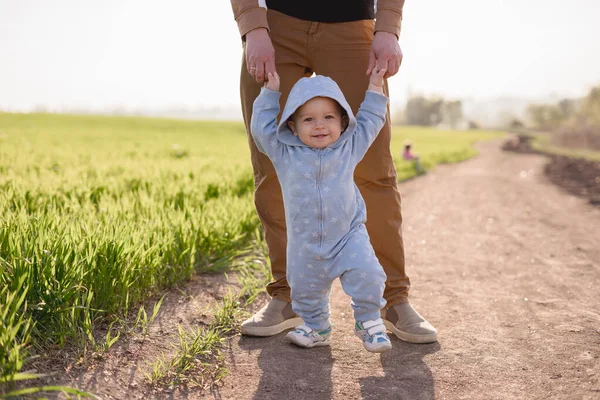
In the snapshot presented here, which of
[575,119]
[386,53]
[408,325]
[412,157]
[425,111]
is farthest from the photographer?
[425,111]

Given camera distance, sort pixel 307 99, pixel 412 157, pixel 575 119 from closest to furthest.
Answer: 1. pixel 307 99
2. pixel 412 157
3. pixel 575 119

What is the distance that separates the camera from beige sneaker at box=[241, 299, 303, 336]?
9.36ft

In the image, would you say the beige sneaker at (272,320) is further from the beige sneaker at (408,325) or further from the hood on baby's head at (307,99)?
the hood on baby's head at (307,99)

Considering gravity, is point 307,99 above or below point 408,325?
above

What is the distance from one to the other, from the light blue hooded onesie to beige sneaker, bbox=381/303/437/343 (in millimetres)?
329

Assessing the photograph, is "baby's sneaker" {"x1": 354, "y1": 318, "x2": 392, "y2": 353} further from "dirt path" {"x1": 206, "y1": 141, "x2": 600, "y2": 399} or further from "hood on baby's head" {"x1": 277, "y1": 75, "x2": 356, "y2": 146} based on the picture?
"hood on baby's head" {"x1": 277, "y1": 75, "x2": 356, "y2": 146}

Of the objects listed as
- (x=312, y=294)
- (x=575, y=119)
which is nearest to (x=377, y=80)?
(x=312, y=294)

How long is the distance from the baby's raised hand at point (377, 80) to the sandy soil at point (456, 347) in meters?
1.25

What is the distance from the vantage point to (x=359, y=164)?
294 centimetres

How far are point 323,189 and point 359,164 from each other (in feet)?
1.64

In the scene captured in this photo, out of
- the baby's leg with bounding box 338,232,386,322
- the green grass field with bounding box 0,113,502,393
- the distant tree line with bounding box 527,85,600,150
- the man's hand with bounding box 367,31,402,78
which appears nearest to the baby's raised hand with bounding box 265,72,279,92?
the man's hand with bounding box 367,31,402,78

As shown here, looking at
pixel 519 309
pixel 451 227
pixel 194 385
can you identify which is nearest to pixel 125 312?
pixel 194 385

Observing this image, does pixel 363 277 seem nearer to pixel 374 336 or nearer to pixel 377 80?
pixel 374 336

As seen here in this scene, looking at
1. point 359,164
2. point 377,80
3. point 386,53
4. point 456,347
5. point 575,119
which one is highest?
point 575,119
